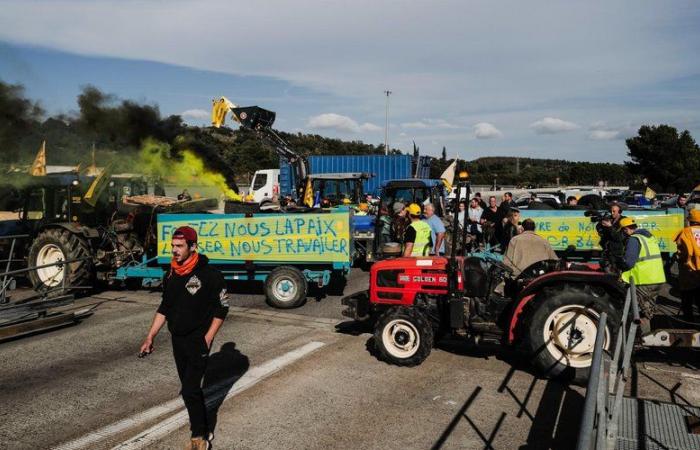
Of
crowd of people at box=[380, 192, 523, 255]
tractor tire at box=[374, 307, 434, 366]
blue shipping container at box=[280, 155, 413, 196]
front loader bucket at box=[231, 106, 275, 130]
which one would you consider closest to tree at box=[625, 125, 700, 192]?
blue shipping container at box=[280, 155, 413, 196]

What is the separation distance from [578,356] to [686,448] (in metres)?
1.74

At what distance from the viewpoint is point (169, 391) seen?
18.5ft

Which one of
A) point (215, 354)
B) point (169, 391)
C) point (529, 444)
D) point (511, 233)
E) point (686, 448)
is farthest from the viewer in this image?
point (511, 233)

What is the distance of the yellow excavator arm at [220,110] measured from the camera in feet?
56.8

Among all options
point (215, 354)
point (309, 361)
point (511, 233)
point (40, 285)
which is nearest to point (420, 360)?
point (309, 361)

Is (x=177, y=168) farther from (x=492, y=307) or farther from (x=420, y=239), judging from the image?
(x=492, y=307)

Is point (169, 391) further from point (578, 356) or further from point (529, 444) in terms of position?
point (578, 356)

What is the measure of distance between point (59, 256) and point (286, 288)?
14.8 ft

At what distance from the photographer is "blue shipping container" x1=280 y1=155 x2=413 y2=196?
24.8 meters

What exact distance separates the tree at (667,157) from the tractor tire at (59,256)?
47719 millimetres

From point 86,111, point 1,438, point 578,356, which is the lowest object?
point 1,438

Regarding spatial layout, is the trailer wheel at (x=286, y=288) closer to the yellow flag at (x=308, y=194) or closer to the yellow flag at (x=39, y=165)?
the yellow flag at (x=39, y=165)

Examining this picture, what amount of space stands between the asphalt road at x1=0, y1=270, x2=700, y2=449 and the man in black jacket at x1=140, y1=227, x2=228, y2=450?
0.54 meters

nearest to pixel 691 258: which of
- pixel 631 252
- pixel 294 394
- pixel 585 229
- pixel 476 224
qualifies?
pixel 631 252
